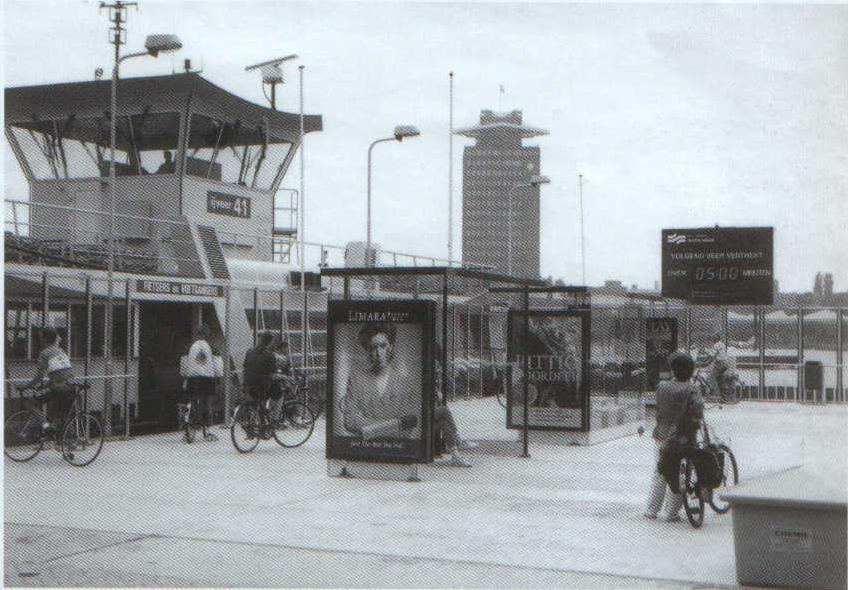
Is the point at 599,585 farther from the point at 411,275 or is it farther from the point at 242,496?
the point at 411,275

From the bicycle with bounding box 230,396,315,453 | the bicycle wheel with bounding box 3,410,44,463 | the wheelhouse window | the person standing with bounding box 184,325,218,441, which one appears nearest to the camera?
the bicycle wheel with bounding box 3,410,44,463

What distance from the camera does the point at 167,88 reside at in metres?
29.8

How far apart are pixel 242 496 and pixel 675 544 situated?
179 inches

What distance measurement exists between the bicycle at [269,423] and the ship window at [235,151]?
47.0 ft

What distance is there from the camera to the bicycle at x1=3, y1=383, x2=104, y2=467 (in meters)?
14.6

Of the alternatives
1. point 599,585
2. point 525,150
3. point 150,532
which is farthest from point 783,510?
point 525,150

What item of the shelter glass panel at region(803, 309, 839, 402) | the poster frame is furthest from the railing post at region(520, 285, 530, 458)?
the shelter glass panel at region(803, 309, 839, 402)

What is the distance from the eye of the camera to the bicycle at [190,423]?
17.6m

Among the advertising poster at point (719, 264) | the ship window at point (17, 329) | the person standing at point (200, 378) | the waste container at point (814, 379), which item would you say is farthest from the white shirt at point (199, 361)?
the advertising poster at point (719, 264)

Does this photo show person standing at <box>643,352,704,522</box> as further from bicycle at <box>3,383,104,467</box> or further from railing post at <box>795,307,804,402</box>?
railing post at <box>795,307,804,402</box>

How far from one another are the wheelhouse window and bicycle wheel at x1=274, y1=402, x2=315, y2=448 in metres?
14.2

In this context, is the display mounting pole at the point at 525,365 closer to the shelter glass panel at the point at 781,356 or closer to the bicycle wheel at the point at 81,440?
the bicycle wheel at the point at 81,440

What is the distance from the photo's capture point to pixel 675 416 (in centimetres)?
1052

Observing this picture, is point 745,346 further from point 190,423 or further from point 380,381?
point 380,381
